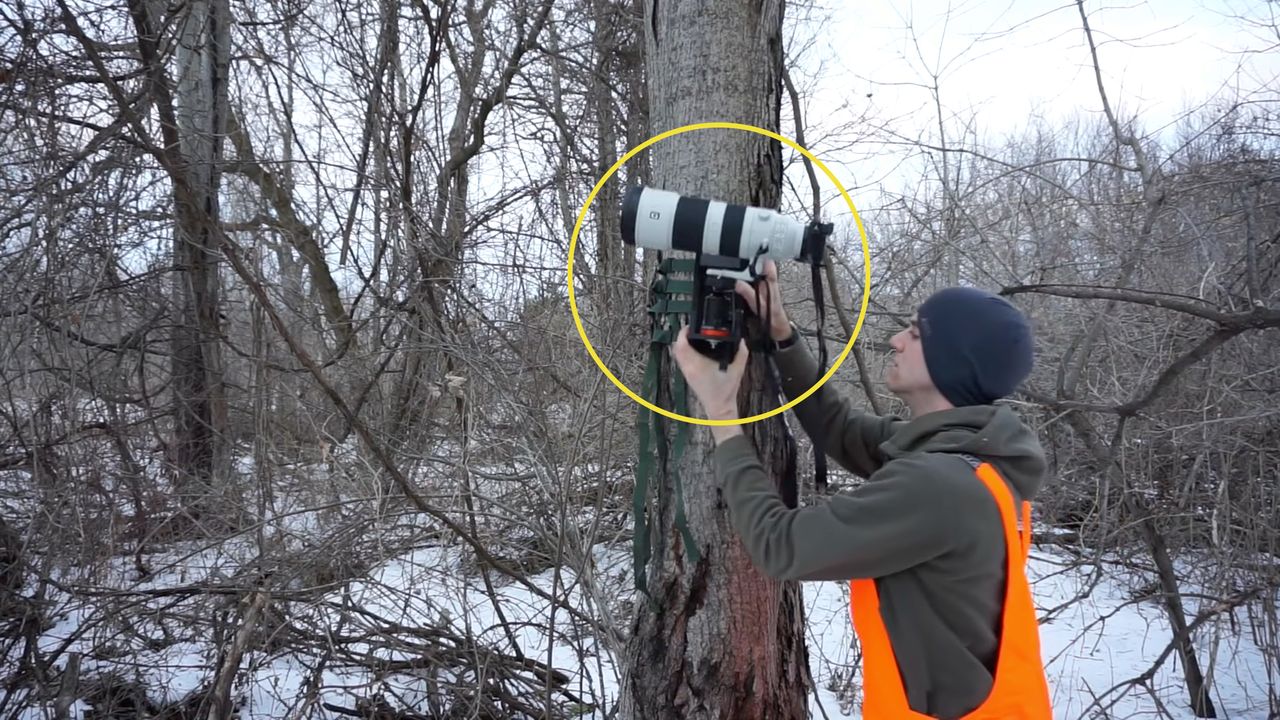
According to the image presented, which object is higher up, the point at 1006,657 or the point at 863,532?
the point at 863,532

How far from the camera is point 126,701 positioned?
12.0 feet

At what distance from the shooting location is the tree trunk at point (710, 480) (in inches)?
86.5

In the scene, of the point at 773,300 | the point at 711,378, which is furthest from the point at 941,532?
the point at 773,300

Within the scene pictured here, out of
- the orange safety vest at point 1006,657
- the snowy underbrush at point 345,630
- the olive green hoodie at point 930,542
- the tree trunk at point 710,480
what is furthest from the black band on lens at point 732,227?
the snowy underbrush at point 345,630

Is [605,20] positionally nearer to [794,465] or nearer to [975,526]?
[794,465]

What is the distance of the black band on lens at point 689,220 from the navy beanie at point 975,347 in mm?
557

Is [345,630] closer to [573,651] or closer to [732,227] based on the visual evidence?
[573,651]

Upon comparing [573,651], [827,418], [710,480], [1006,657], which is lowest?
[573,651]

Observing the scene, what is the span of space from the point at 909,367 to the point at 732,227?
0.52m

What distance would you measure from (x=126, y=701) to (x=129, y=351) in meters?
1.90

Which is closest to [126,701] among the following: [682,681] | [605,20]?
[682,681]

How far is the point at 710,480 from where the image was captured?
7.27 feet

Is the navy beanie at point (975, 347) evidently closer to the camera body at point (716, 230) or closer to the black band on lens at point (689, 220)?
the camera body at point (716, 230)

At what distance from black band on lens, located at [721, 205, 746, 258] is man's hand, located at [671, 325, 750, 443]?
0.76ft
